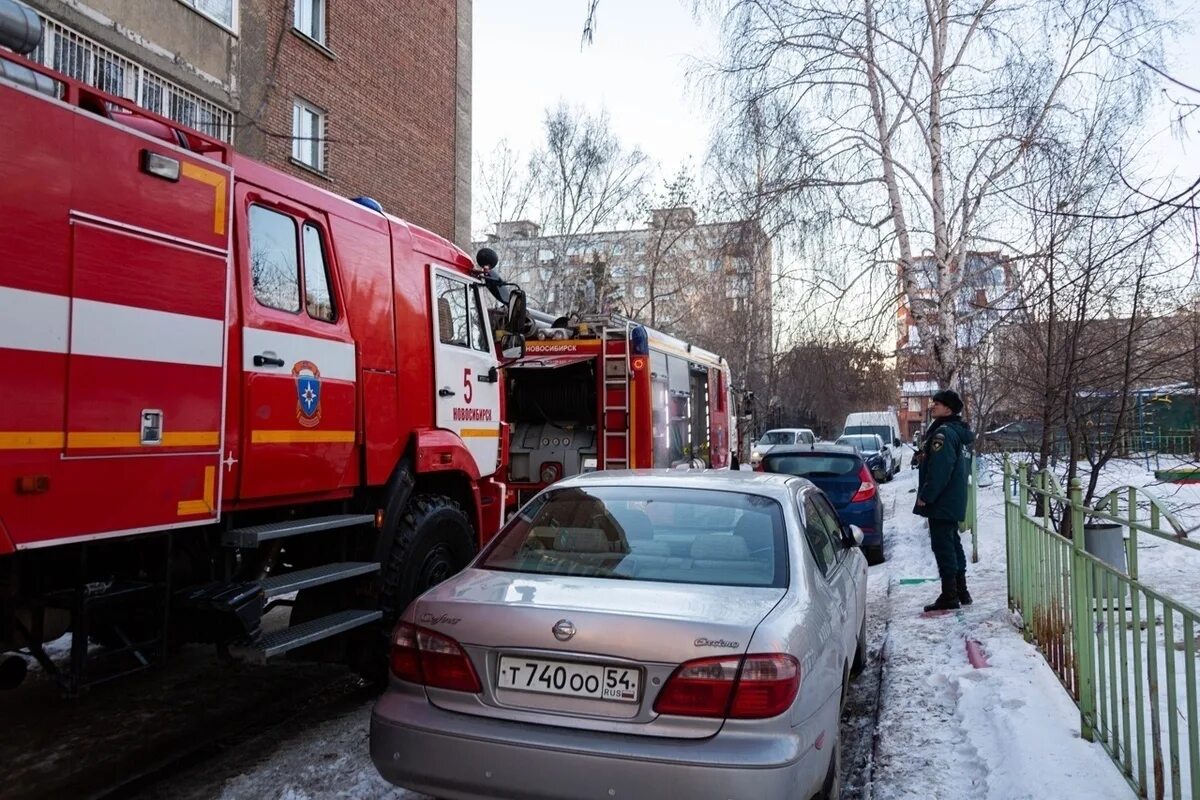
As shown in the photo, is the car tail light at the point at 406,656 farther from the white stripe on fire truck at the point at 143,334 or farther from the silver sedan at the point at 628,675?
the white stripe on fire truck at the point at 143,334

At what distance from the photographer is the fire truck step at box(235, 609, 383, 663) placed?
4.00 metres

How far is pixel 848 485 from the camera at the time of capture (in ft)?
34.2

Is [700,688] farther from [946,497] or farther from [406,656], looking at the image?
[946,497]

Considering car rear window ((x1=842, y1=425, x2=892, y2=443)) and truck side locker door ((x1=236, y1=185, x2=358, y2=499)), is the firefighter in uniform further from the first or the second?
car rear window ((x1=842, y1=425, x2=892, y2=443))

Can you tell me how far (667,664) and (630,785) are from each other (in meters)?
0.40

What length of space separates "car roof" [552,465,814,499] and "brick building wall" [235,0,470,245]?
410 inches

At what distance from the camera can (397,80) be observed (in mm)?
16688

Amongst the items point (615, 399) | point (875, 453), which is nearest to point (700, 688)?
point (615, 399)

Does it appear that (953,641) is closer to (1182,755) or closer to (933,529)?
(933,529)

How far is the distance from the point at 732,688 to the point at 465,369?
3.82 m

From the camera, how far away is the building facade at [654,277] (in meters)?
27.0

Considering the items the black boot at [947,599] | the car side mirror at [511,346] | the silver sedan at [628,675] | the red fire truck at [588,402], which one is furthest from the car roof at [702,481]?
the red fire truck at [588,402]

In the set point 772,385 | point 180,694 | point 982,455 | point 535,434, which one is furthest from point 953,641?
point 772,385

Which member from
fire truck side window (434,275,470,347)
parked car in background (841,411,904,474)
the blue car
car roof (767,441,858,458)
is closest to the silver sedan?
fire truck side window (434,275,470,347)
